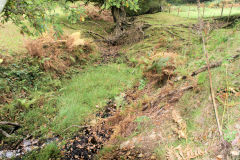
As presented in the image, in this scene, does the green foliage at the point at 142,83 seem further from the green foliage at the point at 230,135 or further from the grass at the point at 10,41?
the grass at the point at 10,41

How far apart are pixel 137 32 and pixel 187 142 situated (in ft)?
23.5

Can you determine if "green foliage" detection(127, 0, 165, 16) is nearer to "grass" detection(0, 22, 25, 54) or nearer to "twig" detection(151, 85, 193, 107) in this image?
"grass" detection(0, 22, 25, 54)

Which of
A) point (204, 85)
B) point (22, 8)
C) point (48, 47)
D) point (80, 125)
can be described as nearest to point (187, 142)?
point (204, 85)

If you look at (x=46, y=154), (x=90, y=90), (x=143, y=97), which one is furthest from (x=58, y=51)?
(x=46, y=154)

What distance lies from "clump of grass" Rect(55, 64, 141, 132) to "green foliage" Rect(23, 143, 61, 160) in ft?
1.85

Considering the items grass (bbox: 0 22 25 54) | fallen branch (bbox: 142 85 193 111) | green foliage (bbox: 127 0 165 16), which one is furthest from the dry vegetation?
green foliage (bbox: 127 0 165 16)

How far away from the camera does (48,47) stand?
591 cm

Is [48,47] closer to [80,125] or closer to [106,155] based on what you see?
[80,125]

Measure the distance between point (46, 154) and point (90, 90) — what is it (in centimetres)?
244

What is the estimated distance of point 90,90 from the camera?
5.25 m

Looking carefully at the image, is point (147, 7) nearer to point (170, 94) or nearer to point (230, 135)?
point (170, 94)

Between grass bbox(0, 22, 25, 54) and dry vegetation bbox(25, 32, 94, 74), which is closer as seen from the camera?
dry vegetation bbox(25, 32, 94, 74)

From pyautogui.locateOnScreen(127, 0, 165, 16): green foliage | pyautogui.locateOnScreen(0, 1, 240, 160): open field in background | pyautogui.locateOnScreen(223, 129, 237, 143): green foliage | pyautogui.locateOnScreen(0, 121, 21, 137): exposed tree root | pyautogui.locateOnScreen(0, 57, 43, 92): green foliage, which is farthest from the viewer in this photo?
pyautogui.locateOnScreen(127, 0, 165, 16): green foliage

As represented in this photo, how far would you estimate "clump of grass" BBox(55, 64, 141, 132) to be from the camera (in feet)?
13.8
